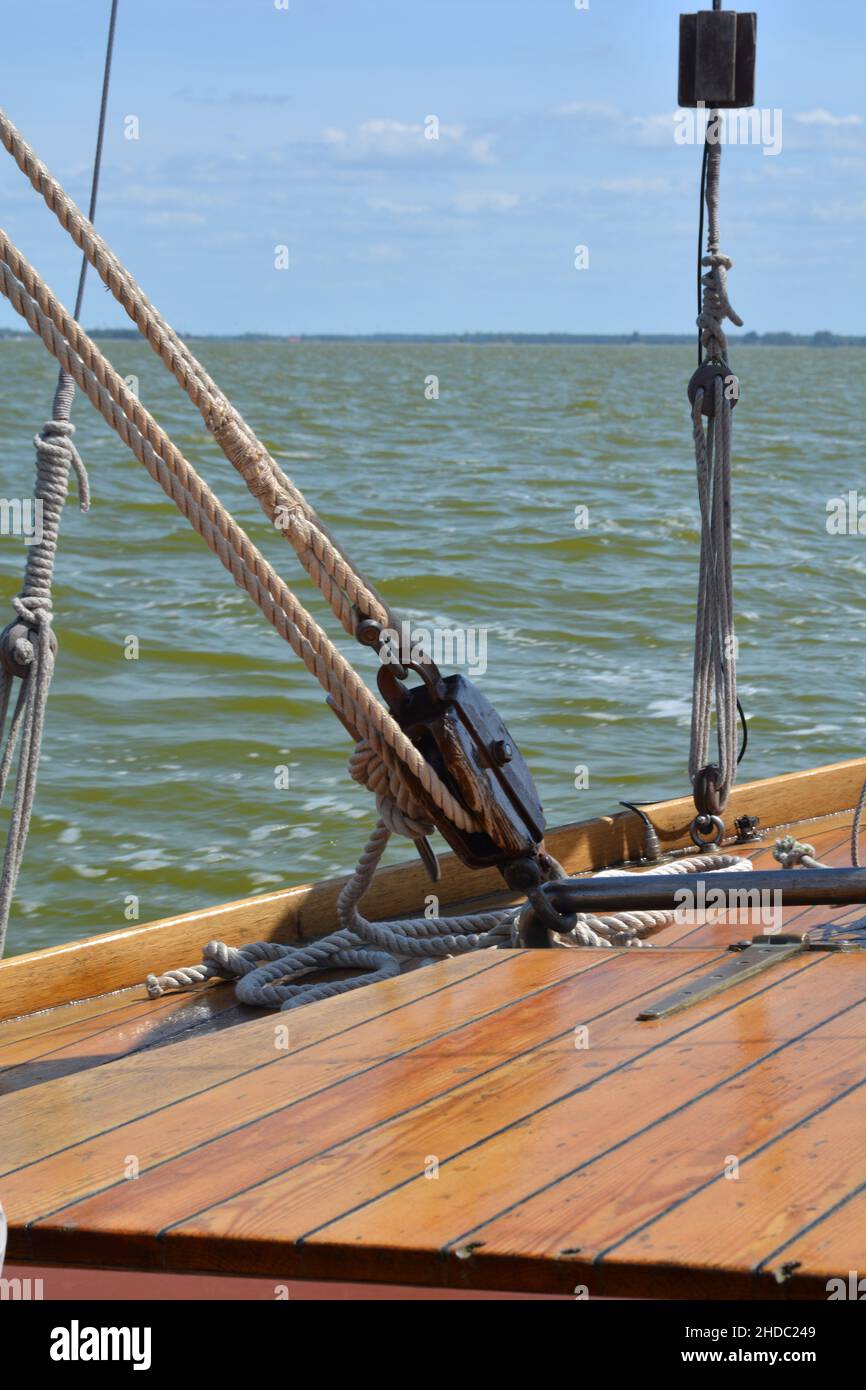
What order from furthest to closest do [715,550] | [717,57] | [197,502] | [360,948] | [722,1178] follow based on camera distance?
[715,550] < [717,57] < [360,948] < [197,502] < [722,1178]

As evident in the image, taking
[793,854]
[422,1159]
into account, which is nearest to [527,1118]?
[422,1159]

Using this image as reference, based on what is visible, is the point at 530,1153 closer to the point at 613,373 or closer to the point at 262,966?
the point at 262,966

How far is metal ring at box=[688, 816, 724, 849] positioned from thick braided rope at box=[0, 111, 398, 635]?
1447 mm

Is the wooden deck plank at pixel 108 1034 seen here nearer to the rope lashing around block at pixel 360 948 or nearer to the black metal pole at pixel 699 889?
the rope lashing around block at pixel 360 948

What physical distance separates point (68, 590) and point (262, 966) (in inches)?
299

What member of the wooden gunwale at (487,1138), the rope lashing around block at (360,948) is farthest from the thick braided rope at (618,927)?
the wooden gunwale at (487,1138)

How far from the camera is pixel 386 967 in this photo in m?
2.73

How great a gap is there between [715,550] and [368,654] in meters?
5.36

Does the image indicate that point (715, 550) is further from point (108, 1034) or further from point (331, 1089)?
point (331, 1089)

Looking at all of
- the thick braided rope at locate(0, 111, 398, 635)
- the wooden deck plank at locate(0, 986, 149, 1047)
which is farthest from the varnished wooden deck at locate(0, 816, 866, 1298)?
the thick braided rope at locate(0, 111, 398, 635)

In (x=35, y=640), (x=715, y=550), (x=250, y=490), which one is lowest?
(x=35, y=640)

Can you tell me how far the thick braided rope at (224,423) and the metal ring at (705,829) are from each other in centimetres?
145

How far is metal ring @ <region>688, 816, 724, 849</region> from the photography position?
358 centimetres

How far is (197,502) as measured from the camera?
7.02 feet
